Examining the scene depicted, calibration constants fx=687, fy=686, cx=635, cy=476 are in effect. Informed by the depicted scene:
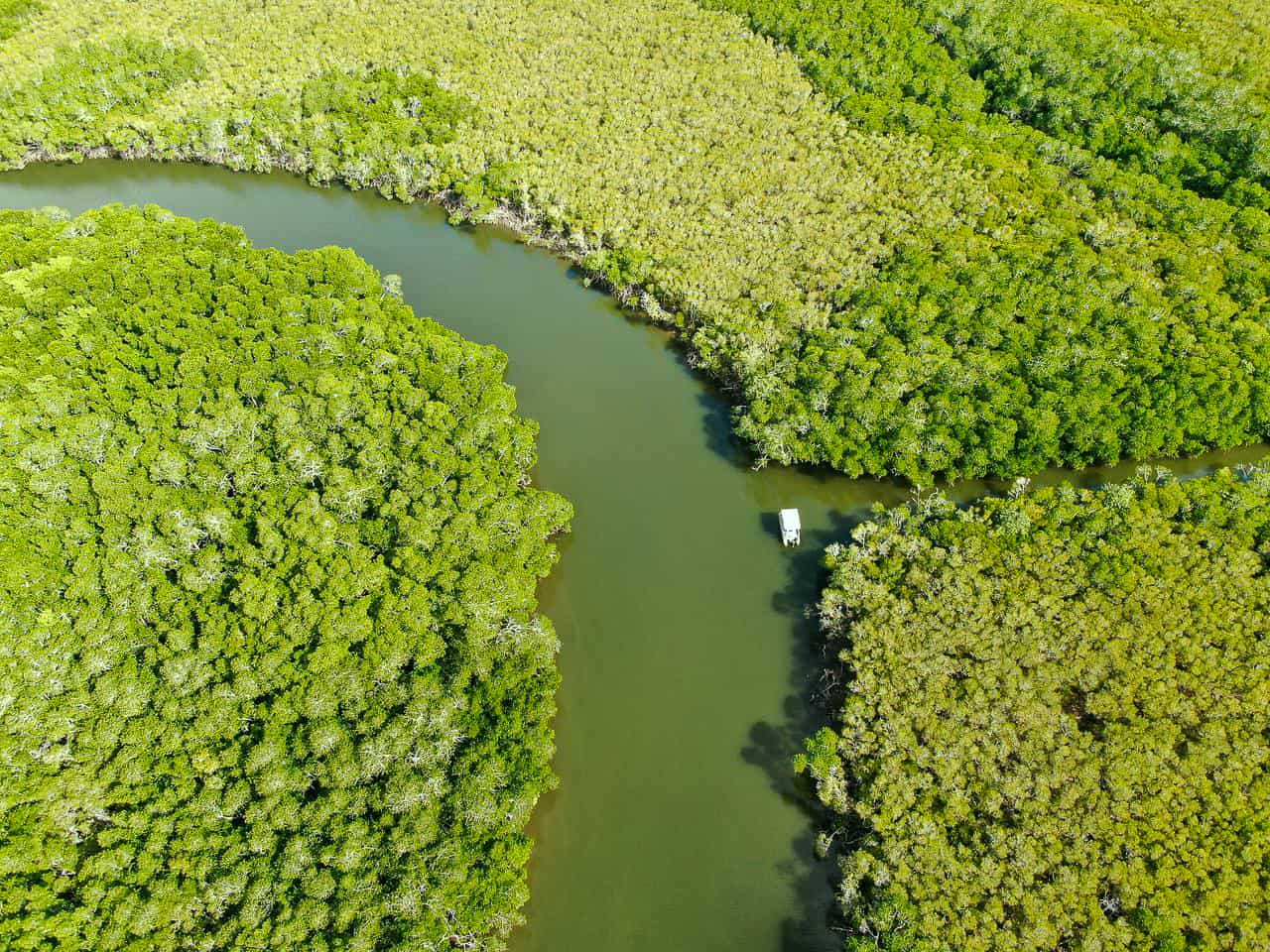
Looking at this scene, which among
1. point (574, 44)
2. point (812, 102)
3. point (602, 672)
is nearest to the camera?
point (602, 672)

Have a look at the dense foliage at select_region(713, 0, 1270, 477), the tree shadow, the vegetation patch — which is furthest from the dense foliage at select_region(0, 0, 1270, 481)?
the tree shadow

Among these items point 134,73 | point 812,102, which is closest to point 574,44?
point 812,102

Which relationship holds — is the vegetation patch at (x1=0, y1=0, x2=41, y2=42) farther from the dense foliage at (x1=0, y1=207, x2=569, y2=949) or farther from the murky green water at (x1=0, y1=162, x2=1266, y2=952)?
the murky green water at (x1=0, y1=162, x2=1266, y2=952)

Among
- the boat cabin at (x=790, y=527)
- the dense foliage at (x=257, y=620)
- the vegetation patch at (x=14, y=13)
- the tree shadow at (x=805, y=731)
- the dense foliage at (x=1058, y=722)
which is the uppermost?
the dense foliage at (x=1058, y=722)

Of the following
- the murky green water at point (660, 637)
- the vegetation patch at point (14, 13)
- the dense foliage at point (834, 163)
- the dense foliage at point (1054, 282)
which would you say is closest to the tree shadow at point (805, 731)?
the murky green water at point (660, 637)

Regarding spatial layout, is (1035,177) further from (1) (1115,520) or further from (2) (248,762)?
(2) (248,762)

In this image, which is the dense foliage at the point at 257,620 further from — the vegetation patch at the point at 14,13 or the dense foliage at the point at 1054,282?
the vegetation patch at the point at 14,13
